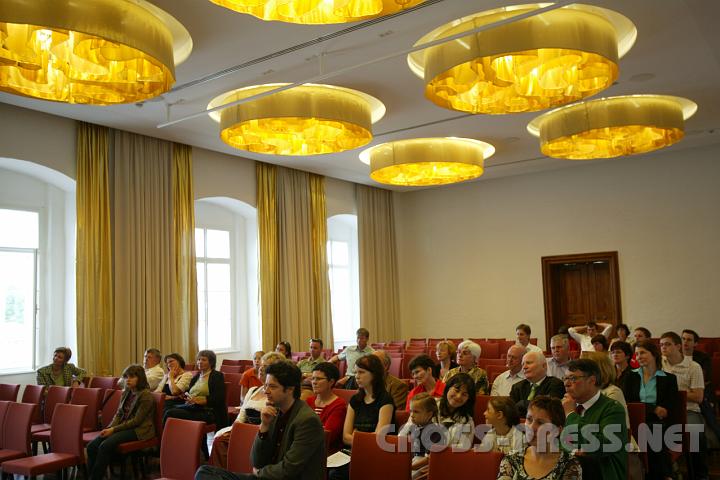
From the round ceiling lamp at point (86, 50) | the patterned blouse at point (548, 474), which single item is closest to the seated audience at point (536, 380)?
the patterned blouse at point (548, 474)

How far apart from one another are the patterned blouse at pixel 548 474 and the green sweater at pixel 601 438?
42 centimetres

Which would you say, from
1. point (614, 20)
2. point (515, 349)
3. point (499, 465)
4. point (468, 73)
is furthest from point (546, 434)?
point (614, 20)

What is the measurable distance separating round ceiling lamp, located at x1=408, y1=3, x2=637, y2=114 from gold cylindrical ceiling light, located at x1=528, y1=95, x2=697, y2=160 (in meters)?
1.77

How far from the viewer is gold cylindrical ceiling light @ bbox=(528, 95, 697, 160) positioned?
9.93 meters

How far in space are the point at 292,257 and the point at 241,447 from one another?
10.0 meters

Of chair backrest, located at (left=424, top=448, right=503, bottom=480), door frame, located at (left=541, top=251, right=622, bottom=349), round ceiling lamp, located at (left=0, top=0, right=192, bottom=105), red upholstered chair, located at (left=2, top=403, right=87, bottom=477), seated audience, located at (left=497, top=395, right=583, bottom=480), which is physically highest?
round ceiling lamp, located at (left=0, top=0, right=192, bottom=105)

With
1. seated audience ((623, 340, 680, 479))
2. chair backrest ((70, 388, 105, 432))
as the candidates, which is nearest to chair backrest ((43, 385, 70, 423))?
chair backrest ((70, 388, 105, 432))

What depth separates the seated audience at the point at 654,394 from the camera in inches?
222

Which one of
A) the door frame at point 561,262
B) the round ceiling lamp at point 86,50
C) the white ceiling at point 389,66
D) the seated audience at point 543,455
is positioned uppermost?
the white ceiling at point 389,66

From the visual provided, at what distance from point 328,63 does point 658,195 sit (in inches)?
373

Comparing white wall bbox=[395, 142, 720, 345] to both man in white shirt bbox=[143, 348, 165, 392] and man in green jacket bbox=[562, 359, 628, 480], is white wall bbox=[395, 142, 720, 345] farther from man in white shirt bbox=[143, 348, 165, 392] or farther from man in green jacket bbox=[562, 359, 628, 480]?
→ man in green jacket bbox=[562, 359, 628, 480]

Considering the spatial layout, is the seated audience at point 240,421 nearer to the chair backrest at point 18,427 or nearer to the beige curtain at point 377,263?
the chair backrest at point 18,427

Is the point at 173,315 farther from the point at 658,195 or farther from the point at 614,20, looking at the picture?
the point at 658,195

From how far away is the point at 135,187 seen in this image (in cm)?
1159
